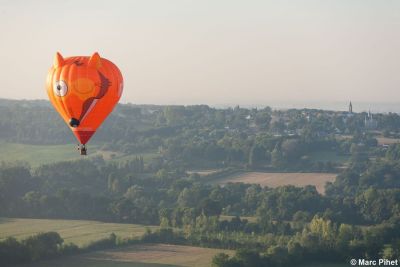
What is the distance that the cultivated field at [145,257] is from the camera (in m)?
40.0

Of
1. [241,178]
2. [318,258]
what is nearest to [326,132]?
[241,178]

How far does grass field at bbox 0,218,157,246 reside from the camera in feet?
149

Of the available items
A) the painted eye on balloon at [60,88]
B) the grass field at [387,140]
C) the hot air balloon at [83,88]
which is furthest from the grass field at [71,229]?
the grass field at [387,140]

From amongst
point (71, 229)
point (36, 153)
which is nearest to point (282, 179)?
point (36, 153)

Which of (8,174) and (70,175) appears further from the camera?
(70,175)

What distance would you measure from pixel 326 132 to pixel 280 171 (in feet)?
122

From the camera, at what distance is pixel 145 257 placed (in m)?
41.7

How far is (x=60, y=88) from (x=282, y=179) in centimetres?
4748

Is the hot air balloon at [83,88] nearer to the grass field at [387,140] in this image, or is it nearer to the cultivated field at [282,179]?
the cultivated field at [282,179]

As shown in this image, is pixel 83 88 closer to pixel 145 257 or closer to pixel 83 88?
pixel 83 88

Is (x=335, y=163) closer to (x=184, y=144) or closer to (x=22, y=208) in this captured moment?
(x=184, y=144)

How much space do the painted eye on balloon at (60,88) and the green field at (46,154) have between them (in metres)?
45.5

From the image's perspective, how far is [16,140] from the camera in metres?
85.6

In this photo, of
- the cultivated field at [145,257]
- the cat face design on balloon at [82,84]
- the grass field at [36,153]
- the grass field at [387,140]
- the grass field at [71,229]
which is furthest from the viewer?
the grass field at [387,140]
